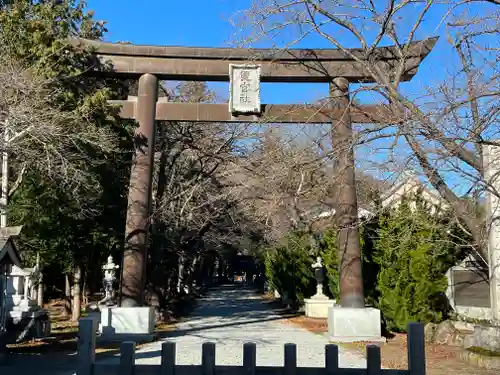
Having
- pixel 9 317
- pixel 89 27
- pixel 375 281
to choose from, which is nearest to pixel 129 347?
pixel 9 317

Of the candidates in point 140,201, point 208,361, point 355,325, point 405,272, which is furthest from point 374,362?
point 140,201

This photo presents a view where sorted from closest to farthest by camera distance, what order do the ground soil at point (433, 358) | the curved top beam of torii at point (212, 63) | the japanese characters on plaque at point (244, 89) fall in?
the ground soil at point (433, 358)
the japanese characters on plaque at point (244, 89)
the curved top beam of torii at point (212, 63)

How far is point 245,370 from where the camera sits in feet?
16.8

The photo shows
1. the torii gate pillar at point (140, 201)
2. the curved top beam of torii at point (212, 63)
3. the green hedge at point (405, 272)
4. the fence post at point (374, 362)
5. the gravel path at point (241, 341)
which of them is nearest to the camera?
the fence post at point (374, 362)

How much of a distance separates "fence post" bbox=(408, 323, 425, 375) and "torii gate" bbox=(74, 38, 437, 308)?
9.96 m

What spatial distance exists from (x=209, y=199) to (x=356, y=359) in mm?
12867

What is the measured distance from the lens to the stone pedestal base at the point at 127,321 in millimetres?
14867

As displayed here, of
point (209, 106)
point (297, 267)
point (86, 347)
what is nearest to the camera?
point (86, 347)

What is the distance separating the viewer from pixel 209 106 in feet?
52.9

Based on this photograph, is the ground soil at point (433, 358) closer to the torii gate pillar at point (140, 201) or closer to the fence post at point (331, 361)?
the fence post at point (331, 361)

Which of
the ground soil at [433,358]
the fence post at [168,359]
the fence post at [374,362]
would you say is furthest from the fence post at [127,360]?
the ground soil at [433,358]

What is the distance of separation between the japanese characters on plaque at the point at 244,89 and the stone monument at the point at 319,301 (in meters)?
10.8

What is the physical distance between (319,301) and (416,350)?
19152mm

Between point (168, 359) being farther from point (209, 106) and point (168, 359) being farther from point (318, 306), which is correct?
point (318, 306)
